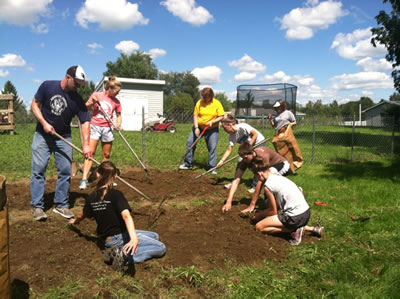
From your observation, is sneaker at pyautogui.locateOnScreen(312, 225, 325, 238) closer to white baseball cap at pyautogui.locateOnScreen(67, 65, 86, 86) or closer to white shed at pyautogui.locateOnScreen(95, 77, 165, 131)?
white baseball cap at pyautogui.locateOnScreen(67, 65, 86, 86)

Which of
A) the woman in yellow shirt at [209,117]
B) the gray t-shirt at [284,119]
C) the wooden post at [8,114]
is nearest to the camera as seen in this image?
the gray t-shirt at [284,119]

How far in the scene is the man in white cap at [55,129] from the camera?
447 cm

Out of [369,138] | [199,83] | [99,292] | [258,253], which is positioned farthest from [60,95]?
[199,83]

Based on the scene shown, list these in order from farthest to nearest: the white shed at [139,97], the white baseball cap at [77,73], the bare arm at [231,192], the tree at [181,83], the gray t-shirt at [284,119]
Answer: the tree at [181,83] < the white shed at [139,97] < the gray t-shirt at [284,119] < the bare arm at [231,192] < the white baseball cap at [77,73]

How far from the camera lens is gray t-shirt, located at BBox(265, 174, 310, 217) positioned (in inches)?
163

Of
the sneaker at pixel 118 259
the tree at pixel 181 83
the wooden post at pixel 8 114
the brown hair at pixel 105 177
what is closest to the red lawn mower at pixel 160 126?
the wooden post at pixel 8 114

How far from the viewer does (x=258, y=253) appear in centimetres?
378

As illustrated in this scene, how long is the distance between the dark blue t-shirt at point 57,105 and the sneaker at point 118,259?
2203 millimetres

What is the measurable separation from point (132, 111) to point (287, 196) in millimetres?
22342

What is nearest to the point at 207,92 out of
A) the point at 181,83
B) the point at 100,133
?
the point at 100,133

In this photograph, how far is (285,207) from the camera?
4.19m

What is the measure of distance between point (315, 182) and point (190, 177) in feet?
8.82

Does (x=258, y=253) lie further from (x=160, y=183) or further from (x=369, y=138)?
(x=369, y=138)

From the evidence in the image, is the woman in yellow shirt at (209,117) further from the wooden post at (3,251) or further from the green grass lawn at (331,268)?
the wooden post at (3,251)
